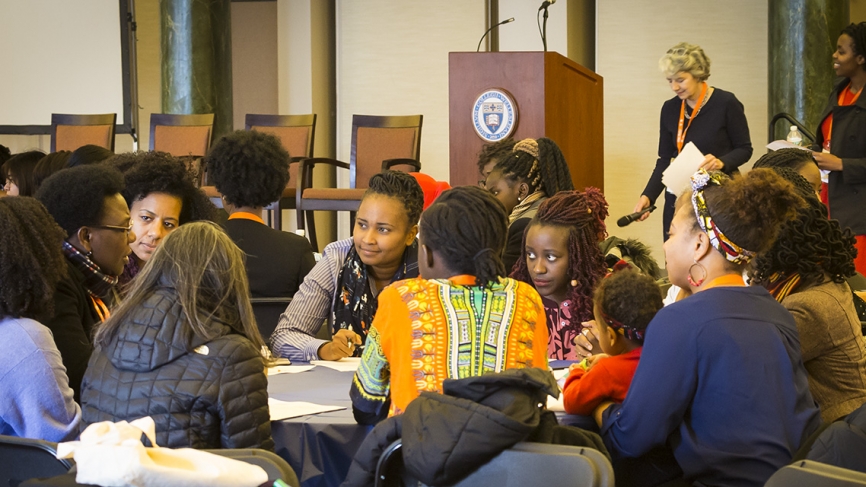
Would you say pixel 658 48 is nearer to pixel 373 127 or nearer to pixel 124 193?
pixel 373 127

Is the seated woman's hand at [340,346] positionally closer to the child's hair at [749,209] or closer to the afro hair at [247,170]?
the afro hair at [247,170]

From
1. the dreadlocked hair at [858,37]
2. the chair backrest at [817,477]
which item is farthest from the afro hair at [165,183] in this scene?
the dreadlocked hair at [858,37]

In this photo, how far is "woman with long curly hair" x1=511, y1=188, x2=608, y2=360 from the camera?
3.07m

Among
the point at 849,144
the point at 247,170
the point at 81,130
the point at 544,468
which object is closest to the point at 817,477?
the point at 544,468

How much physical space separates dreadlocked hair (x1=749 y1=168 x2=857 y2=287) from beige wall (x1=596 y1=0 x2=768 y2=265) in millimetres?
6663

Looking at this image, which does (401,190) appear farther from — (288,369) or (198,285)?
(198,285)

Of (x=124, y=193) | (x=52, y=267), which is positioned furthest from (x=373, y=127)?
(x=52, y=267)

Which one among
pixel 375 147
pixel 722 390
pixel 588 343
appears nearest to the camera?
pixel 722 390

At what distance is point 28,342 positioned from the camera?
2168 mm

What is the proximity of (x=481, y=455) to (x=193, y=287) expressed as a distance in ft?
2.51

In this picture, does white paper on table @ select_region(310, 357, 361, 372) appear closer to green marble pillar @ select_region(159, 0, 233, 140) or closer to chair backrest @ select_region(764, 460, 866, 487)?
chair backrest @ select_region(764, 460, 866, 487)

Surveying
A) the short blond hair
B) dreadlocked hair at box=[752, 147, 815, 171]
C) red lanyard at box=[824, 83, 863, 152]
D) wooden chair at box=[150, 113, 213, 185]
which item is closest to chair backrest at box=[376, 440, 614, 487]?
dreadlocked hair at box=[752, 147, 815, 171]

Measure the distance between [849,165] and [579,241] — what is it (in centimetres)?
233

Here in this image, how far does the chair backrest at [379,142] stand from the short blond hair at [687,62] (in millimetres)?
2594
